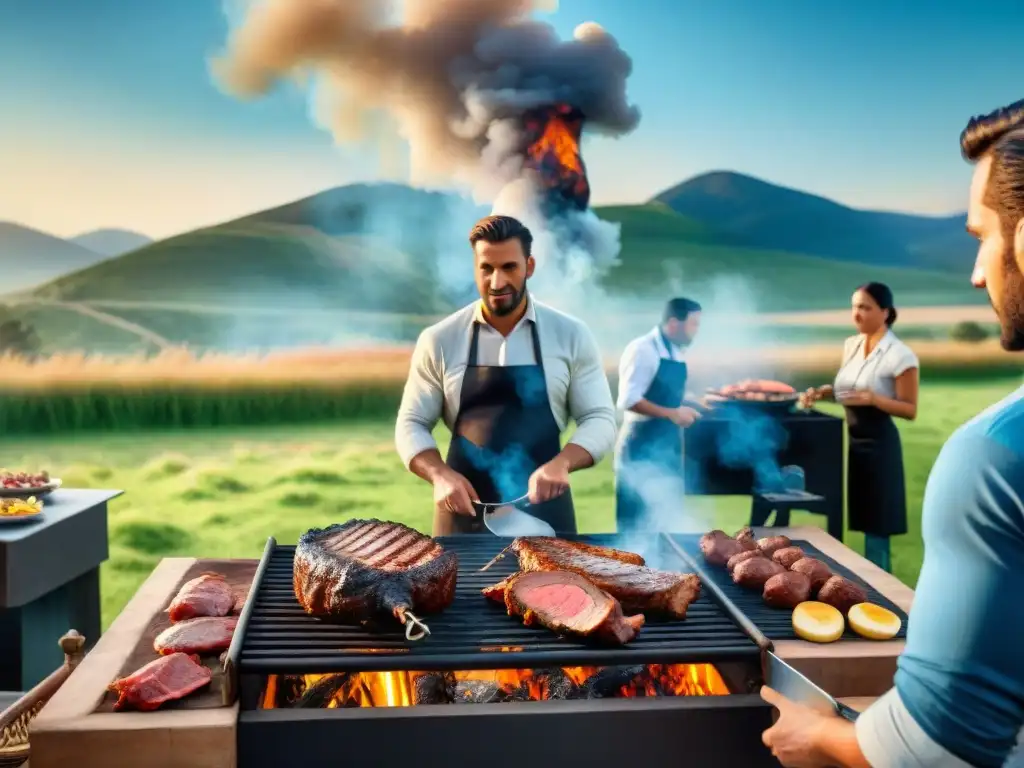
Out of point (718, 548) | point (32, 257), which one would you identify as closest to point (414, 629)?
point (718, 548)

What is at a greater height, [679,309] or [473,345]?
[679,309]

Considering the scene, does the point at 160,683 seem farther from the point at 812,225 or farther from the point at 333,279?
the point at 812,225

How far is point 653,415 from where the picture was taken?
7027mm

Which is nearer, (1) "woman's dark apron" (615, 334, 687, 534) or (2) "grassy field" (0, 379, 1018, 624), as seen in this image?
(1) "woman's dark apron" (615, 334, 687, 534)

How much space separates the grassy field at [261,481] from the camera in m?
10.2

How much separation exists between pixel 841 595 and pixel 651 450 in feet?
14.6

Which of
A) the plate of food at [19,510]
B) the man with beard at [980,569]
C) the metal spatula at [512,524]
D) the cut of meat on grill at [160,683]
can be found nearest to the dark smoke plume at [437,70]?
the plate of food at [19,510]

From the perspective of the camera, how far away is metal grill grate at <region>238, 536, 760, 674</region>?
2.40 meters

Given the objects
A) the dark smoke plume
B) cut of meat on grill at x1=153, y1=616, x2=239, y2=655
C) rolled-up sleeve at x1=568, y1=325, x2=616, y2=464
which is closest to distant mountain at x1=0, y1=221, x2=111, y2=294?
the dark smoke plume

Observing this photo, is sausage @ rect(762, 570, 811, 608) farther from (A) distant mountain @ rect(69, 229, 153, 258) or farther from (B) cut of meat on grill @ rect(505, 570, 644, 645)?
(A) distant mountain @ rect(69, 229, 153, 258)

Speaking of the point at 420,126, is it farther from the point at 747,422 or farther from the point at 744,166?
the point at 747,422

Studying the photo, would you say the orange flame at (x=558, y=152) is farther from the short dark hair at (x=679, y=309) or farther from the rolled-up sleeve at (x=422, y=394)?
the rolled-up sleeve at (x=422, y=394)

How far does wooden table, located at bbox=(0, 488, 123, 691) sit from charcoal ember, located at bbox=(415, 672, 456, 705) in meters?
2.49

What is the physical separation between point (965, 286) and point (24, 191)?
14686 mm
